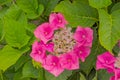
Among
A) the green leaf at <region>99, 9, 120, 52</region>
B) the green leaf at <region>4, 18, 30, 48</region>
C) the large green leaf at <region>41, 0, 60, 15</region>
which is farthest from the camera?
the large green leaf at <region>41, 0, 60, 15</region>

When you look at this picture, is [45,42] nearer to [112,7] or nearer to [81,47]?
[81,47]

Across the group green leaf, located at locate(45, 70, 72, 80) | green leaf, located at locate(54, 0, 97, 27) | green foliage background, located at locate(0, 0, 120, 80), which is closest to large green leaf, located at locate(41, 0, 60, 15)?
green foliage background, located at locate(0, 0, 120, 80)

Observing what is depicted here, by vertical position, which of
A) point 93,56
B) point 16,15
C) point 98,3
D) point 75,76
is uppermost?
point 98,3

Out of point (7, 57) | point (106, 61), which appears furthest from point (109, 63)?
point (7, 57)

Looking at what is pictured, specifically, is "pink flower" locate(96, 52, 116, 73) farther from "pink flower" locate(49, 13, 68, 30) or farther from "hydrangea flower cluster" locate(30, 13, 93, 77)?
"pink flower" locate(49, 13, 68, 30)

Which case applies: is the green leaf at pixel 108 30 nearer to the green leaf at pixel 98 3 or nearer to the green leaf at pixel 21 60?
the green leaf at pixel 98 3

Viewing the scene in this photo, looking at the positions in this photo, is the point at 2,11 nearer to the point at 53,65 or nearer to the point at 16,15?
the point at 16,15

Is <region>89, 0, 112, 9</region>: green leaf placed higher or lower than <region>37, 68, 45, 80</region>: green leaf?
higher

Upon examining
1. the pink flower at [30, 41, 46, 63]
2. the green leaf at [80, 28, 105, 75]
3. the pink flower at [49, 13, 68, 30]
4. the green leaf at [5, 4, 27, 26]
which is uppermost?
the pink flower at [49, 13, 68, 30]
